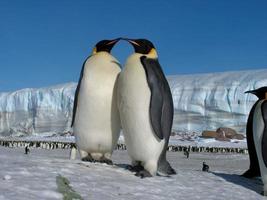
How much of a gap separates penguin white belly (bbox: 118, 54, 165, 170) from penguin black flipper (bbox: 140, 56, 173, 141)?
0.06 metres

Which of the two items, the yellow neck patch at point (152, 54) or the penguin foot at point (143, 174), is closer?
the penguin foot at point (143, 174)

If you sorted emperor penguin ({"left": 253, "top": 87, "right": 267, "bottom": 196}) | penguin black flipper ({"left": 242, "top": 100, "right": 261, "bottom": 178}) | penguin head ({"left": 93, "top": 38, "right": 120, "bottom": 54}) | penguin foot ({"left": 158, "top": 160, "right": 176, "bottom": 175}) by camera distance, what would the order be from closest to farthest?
emperor penguin ({"left": 253, "top": 87, "right": 267, "bottom": 196}) → penguin foot ({"left": 158, "top": 160, "right": 176, "bottom": 175}) → penguin head ({"left": 93, "top": 38, "right": 120, "bottom": 54}) → penguin black flipper ({"left": 242, "top": 100, "right": 261, "bottom": 178})

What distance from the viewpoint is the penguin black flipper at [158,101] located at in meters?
6.04

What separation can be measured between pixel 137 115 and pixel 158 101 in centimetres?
31

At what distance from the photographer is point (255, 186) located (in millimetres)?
6492

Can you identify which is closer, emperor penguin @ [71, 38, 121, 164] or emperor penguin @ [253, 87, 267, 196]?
emperor penguin @ [253, 87, 267, 196]

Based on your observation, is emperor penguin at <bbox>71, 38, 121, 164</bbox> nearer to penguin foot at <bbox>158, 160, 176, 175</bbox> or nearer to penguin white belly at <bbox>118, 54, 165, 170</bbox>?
penguin white belly at <bbox>118, 54, 165, 170</bbox>

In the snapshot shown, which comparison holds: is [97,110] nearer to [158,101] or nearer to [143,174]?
[158,101]

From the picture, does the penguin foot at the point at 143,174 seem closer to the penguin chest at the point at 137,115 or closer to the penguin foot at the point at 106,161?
the penguin chest at the point at 137,115

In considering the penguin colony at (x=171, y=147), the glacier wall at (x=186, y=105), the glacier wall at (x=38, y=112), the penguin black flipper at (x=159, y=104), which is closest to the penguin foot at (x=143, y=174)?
the penguin black flipper at (x=159, y=104)

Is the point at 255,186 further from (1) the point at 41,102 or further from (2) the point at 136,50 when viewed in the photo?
(1) the point at 41,102

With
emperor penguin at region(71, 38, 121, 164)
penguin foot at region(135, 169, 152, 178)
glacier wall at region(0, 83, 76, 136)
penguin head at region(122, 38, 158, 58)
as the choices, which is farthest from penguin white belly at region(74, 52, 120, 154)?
glacier wall at region(0, 83, 76, 136)

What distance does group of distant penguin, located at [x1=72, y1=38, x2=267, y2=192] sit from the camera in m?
6.05

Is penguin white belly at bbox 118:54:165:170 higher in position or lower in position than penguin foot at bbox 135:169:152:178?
higher
